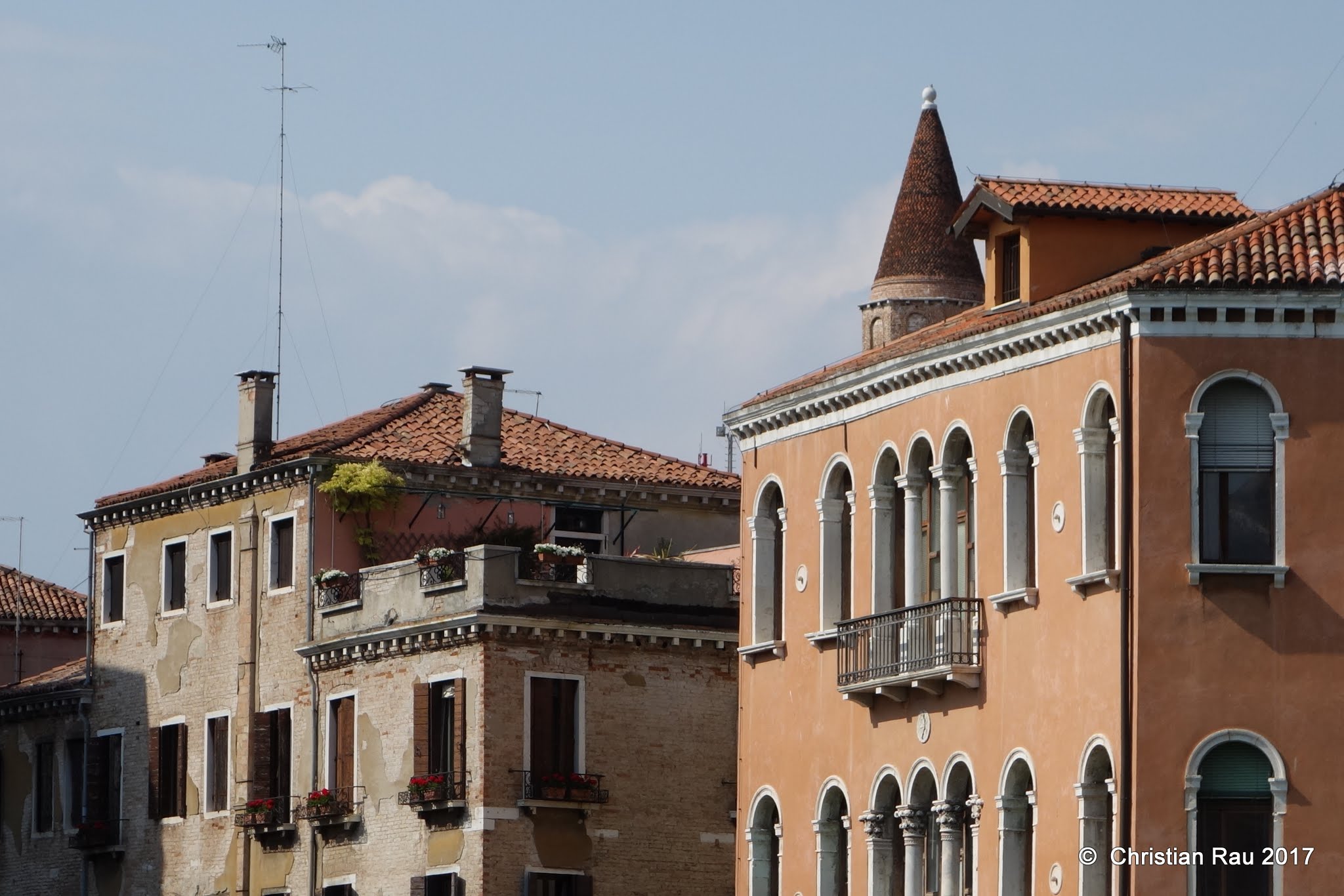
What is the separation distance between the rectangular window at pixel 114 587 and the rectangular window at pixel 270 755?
5.38m

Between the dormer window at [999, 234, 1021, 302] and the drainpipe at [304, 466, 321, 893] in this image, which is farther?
the drainpipe at [304, 466, 321, 893]

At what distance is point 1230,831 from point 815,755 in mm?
7654

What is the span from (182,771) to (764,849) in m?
14.8

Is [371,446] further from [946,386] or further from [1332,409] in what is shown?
[1332,409]

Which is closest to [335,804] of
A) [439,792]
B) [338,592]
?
[439,792]

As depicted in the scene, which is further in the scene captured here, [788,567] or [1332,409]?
[788,567]

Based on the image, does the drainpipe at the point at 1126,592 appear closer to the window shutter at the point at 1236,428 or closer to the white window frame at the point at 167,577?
the window shutter at the point at 1236,428

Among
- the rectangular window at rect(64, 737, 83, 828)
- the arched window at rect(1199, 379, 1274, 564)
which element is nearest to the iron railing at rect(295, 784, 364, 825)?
the rectangular window at rect(64, 737, 83, 828)

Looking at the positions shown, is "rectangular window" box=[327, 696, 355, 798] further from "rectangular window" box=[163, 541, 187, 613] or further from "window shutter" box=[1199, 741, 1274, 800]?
"window shutter" box=[1199, 741, 1274, 800]

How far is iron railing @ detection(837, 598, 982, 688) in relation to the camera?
34188mm

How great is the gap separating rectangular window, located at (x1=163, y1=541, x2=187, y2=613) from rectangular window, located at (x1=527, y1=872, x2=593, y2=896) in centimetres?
999

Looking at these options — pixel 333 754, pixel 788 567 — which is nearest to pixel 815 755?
pixel 788 567

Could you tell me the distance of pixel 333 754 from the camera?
47156 mm

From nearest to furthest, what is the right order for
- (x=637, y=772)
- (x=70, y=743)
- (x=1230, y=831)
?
1. (x=1230, y=831)
2. (x=637, y=772)
3. (x=70, y=743)
